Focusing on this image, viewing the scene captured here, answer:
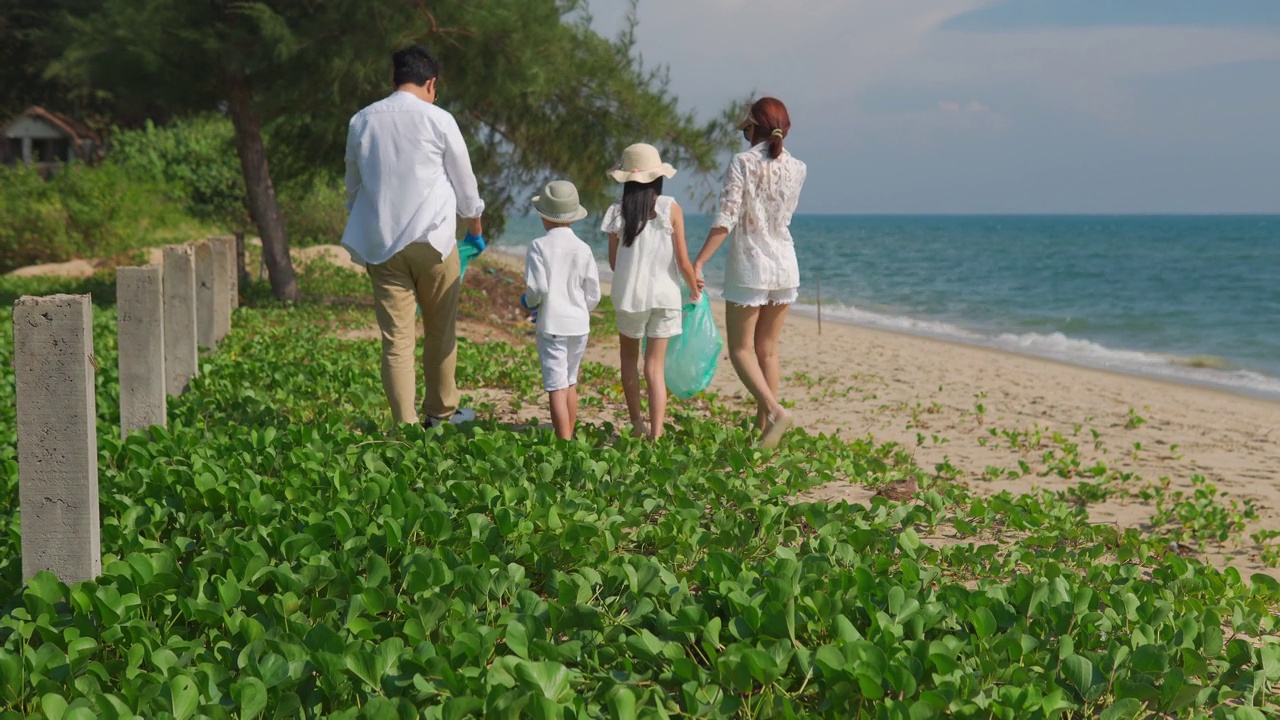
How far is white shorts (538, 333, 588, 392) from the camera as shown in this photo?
20.0 ft

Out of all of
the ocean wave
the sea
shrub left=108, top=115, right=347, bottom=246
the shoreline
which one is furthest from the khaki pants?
shrub left=108, top=115, right=347, bottom=246

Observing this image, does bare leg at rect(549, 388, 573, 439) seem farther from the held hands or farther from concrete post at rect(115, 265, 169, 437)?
concrete post at rect(115, 265, 169, 437)

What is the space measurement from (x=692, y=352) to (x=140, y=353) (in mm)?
3202

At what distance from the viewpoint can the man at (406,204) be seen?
584cm

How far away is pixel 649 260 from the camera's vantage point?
623cm

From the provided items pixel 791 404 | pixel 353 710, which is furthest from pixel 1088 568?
pixel 791 404

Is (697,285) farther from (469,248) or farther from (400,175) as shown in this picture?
(400,175)

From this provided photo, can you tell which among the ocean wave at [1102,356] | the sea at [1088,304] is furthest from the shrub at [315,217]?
the ocean wave at [1102,356]

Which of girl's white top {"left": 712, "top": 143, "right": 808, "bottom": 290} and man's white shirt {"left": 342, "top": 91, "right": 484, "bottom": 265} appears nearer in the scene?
man's white shirt {"left": 342, "top": 91, "right": 484, "bottom": 265}

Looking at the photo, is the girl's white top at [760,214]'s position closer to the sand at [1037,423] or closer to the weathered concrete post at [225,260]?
the sand at [1037,423]

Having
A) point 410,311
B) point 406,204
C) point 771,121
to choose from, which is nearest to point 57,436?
point 406,204

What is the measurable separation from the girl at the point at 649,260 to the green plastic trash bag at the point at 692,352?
0.75ft

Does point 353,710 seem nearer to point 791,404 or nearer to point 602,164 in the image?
point 791,404

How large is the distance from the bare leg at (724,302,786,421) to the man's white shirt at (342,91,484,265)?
175 cm
